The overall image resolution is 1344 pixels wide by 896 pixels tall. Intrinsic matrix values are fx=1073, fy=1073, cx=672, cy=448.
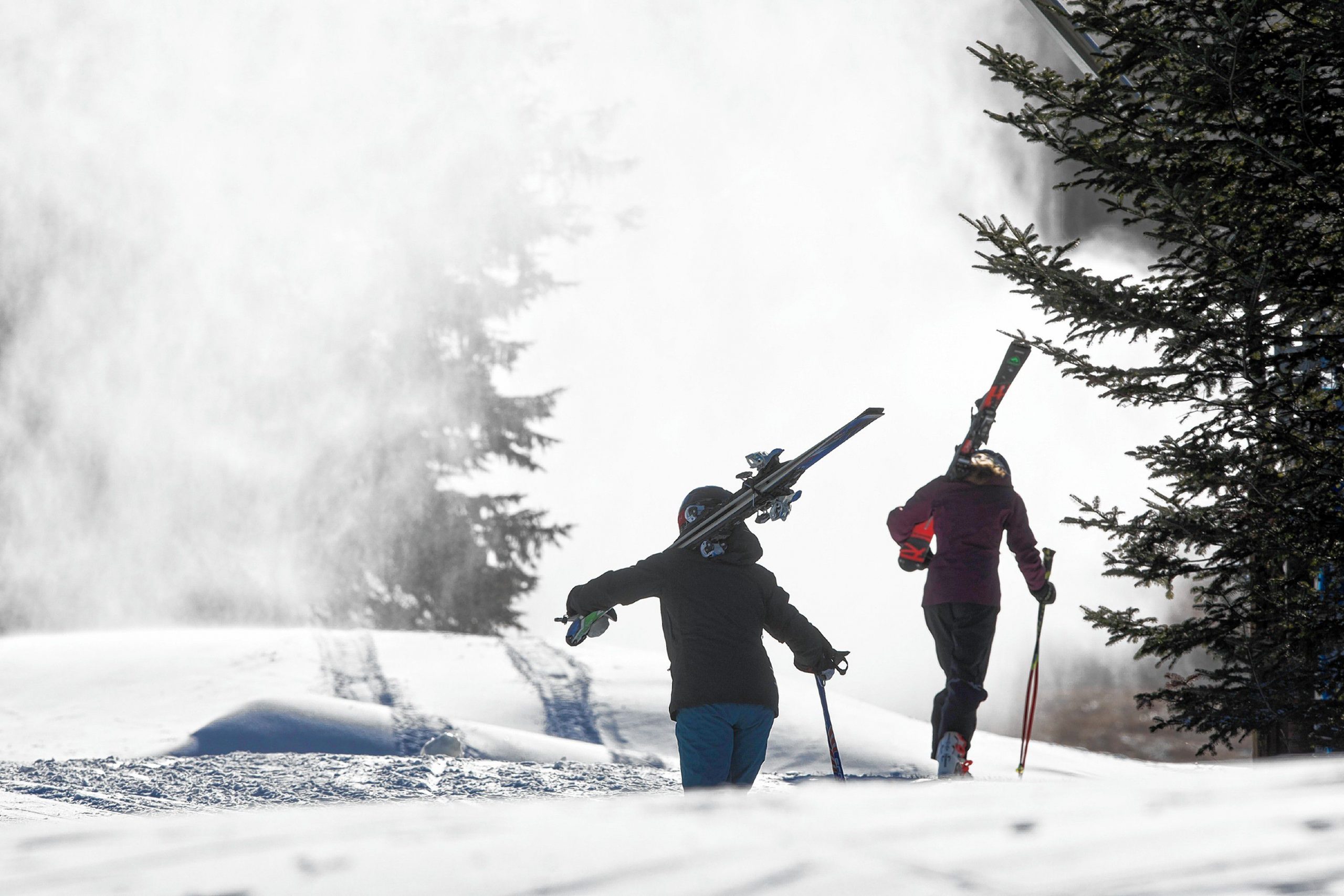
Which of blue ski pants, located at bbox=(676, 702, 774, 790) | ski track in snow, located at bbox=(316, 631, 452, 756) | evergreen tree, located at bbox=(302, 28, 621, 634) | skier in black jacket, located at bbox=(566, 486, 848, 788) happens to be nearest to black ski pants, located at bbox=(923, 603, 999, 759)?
skier in black jacket, located at bbox=(566, 486, 848, 788)

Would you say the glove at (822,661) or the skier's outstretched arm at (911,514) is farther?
the skier's outstretched arm at (911,514)

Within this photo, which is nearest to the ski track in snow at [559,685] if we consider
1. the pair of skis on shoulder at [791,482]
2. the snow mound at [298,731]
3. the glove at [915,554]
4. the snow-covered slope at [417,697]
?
the snow-covered slope at [417,697]

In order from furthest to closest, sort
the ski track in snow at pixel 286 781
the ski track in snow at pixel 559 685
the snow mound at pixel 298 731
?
the ski track in snow at pixel 559 685 → the snow mound at pixel 298 731 → the ski track in snow at pixel 286 781

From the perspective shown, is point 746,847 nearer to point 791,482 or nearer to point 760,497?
point 760,497

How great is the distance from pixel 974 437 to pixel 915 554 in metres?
1.06

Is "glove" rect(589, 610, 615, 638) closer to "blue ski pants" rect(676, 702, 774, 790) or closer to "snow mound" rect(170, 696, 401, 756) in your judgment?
"blue ski pants" rect(676, 702, 774, 790)

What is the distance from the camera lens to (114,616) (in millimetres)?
23094

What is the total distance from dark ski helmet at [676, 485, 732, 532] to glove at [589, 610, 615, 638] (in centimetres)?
50

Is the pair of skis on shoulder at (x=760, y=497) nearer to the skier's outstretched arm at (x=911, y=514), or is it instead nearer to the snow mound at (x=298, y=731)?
the skier's outstretched arm at (x=911, y=514)

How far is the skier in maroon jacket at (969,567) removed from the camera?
5.78 m

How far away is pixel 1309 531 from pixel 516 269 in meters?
19.0

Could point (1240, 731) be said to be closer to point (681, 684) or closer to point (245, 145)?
point (681, 684)

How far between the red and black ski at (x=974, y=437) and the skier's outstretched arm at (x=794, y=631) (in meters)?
1.60

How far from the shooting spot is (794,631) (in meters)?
4.53
